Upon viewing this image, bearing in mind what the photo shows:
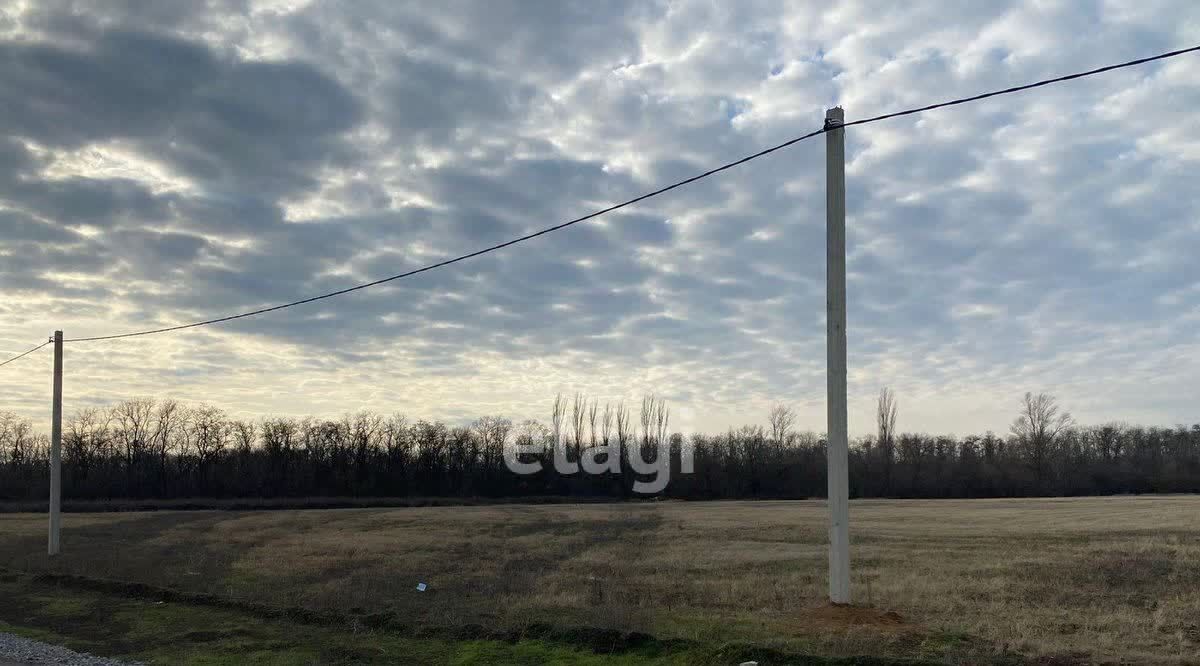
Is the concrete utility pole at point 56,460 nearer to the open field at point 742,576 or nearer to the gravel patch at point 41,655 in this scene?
the open field at point 742,576

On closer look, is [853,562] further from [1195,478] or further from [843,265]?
[1195,478]

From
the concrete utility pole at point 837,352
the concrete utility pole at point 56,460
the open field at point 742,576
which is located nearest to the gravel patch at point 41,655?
the open field at point 742,576

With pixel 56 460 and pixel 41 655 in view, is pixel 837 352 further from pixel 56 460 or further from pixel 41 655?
pixel 56 460

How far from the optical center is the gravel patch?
1317 centimetres

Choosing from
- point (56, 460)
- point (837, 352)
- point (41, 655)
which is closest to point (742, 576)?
point (837, 352)

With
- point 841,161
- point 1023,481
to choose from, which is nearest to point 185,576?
point 841,161

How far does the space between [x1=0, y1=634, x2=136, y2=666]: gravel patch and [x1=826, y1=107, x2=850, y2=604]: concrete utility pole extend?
10311mm

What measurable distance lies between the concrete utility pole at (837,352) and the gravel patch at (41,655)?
1031cm

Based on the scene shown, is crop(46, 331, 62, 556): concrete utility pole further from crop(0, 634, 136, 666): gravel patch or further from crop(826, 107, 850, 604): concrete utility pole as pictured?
crop(826, 107, 850, 604): concrete utility pole

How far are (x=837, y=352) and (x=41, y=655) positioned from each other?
503 inches

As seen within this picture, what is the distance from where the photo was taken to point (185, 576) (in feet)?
78.1

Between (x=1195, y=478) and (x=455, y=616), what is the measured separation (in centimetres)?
9620

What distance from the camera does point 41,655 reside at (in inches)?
546

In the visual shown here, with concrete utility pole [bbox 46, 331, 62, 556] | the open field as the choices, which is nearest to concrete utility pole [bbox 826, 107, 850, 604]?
the open field
